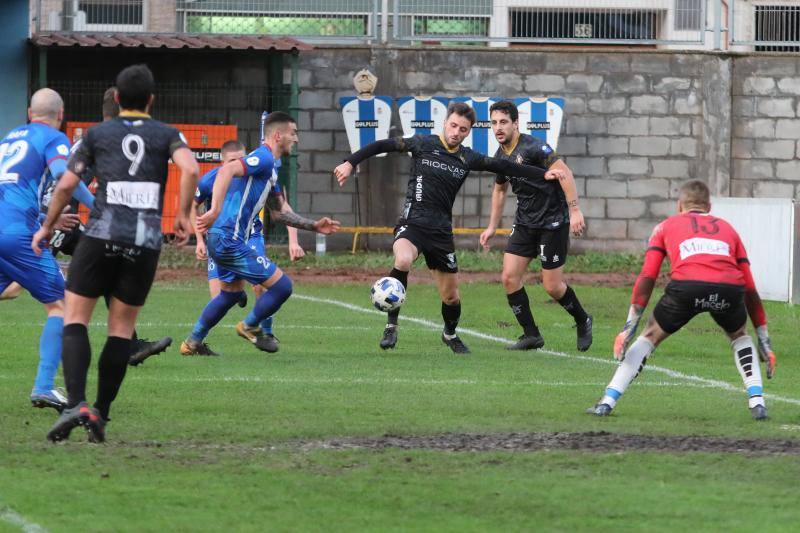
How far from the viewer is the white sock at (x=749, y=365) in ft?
31.0

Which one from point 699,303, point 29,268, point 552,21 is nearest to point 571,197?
point 699,303

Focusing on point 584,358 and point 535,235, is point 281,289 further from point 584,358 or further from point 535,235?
point 535,235

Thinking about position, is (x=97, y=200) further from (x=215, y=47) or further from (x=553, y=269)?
(x=215, y=47)

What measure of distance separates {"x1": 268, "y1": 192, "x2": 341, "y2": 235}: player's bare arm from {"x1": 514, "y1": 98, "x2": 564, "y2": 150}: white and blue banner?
12.5 metres

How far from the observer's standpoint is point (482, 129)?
24.9 m

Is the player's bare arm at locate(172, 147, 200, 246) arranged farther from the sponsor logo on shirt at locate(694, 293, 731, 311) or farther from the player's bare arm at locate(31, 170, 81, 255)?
the sponsor logo on shirt at locate(694, 293, 731, 311)

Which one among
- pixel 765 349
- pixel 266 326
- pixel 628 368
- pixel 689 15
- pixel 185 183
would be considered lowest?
pixel 266 326

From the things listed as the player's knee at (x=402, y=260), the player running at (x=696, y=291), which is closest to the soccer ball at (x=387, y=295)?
the player's knee at (x=402, y=260)

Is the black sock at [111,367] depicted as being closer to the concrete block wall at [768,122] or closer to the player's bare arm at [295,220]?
the player's bare arm at [295,220]

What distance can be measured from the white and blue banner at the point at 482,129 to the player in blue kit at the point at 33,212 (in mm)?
15416

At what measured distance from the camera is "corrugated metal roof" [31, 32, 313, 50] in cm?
2362

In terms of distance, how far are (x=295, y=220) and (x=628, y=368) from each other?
365 cm

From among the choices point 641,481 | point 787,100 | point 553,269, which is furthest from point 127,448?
point 787,100

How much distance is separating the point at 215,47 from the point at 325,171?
2796 mm
